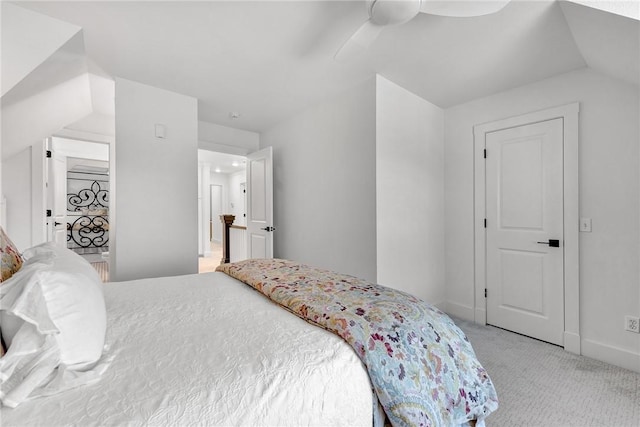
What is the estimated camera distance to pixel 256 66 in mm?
2508

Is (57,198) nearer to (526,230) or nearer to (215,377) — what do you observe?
(215,377)

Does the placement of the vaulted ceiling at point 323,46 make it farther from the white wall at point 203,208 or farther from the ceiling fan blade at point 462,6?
the white wall at point 203,208

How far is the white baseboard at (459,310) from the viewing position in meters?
3.13

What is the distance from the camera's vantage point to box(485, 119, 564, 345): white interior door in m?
2.56

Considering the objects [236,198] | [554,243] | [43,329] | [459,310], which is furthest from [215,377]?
[236,198]

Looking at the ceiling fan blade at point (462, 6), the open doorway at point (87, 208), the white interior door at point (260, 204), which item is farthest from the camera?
the open doorway at point (87, 208)

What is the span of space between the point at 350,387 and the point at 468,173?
293cm

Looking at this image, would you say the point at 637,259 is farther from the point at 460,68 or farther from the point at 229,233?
the point at 229,233

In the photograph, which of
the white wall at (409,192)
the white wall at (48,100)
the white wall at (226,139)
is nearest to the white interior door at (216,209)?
the white wall at (226,139)

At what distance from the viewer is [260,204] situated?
4094 mm

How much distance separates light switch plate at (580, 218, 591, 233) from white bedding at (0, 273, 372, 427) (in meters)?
2.57

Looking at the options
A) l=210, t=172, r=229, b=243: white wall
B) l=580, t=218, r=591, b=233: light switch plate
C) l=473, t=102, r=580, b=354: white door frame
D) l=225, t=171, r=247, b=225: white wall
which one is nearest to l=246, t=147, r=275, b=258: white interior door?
l=473, t=102, r=580, b=354: white door frame

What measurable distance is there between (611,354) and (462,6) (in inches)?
109

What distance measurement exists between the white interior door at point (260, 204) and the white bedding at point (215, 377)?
2.59 meters
